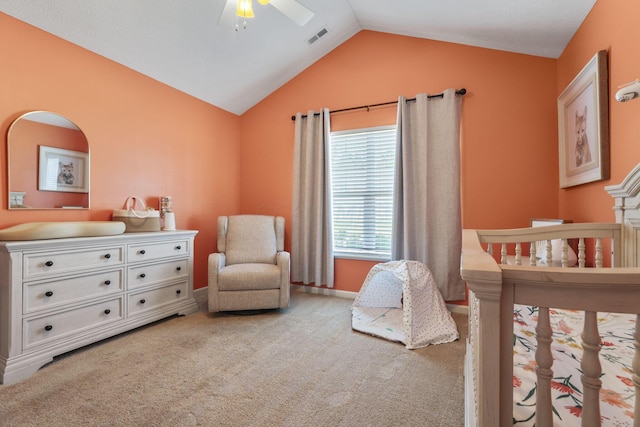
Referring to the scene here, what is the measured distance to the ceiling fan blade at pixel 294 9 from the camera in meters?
1.87

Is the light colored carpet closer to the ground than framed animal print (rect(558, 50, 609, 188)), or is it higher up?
closer to the ground

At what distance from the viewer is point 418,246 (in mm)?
2941

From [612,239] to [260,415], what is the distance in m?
2.06

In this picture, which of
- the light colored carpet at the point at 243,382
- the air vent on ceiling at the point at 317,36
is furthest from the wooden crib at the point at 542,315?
the air vent on ceiling at the point at 317,36

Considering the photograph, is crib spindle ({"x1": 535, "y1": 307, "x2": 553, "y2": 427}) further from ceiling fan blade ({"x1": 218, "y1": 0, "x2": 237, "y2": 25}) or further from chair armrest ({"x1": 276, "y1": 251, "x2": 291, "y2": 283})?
chair armrest ({"x1": 276, "y1": 251, "x2": 291, "y2": 283})

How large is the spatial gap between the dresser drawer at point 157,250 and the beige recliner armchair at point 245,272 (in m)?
0.30

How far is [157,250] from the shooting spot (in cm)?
255

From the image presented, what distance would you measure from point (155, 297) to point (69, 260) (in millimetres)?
740

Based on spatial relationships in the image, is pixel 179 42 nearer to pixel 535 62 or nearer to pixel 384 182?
pixel 384 182

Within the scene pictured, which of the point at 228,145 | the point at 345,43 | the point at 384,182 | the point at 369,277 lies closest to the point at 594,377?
the point at 369,277

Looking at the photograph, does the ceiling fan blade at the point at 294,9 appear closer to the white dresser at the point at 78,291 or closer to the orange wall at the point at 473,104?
the orange wall at the point at 473,104

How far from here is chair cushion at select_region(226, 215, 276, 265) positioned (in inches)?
121

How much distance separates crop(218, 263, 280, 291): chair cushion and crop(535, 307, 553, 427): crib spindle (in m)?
2.32

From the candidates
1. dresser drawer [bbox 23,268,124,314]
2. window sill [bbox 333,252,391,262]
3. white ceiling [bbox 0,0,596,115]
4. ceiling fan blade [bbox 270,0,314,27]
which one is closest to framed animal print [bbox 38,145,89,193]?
dresser drawer [bbox 23,268,124,314]
